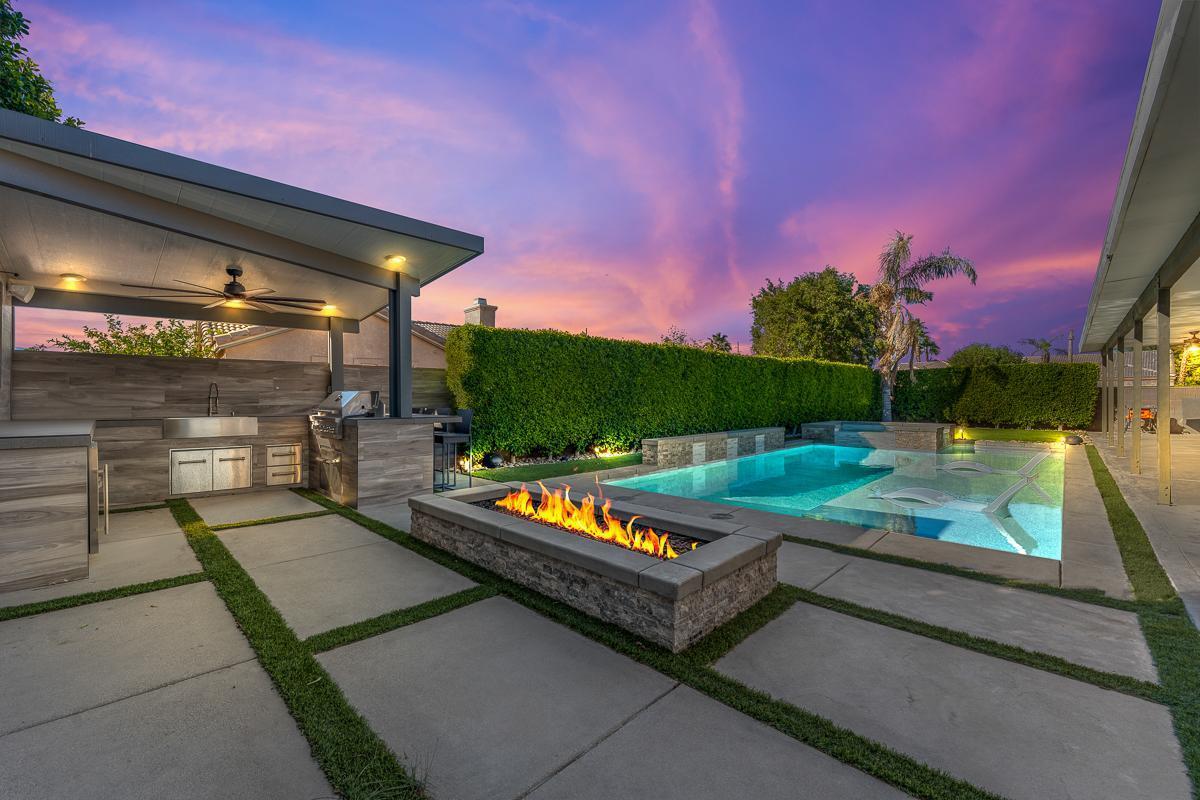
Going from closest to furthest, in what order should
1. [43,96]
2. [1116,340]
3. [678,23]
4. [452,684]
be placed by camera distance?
1. [452,684]
2. [43,96]
3. [678,23]
4. [1116,340]

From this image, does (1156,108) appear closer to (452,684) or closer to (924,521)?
(924,521)

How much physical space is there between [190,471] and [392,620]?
17.8 feet

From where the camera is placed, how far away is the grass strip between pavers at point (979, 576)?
125 inches

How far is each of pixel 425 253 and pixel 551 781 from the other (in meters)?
5.50

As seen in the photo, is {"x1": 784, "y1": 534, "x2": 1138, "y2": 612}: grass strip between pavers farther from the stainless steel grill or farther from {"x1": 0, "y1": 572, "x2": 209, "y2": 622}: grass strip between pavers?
the stainless steel grill

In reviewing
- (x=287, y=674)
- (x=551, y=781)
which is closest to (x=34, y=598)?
(x=287, y=674)

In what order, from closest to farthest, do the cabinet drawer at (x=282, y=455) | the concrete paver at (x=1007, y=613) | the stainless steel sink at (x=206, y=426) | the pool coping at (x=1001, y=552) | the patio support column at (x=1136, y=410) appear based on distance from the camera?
the concrete paver at (x=1007, y=613) → the pool coping at (x=1001, y=552) → the stainless steel sink at (x=206, y=426) → the cabinet drawer at (x=282, y=455) → the patio support column at (x=1136, y=410)

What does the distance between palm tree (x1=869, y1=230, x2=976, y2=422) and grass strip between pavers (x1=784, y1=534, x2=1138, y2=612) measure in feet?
56.8

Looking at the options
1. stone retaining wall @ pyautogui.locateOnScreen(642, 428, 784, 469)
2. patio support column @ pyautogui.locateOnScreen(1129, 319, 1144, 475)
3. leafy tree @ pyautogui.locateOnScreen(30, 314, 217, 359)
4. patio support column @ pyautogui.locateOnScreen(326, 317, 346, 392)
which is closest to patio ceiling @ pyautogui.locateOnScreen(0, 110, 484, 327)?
patio support column @ pyautogui.locateOnScreen(326, 317, 346, 392)

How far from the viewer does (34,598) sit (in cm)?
320

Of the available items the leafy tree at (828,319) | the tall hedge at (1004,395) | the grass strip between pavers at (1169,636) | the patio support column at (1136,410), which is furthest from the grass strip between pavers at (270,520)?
the leafy tree at (828,319)

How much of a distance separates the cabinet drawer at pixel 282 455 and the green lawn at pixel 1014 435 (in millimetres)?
19395

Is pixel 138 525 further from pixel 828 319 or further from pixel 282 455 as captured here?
pixel 828 319

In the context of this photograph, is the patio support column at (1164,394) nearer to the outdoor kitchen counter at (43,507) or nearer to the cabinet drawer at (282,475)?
the outdoor kitchen counter at (43,507)
